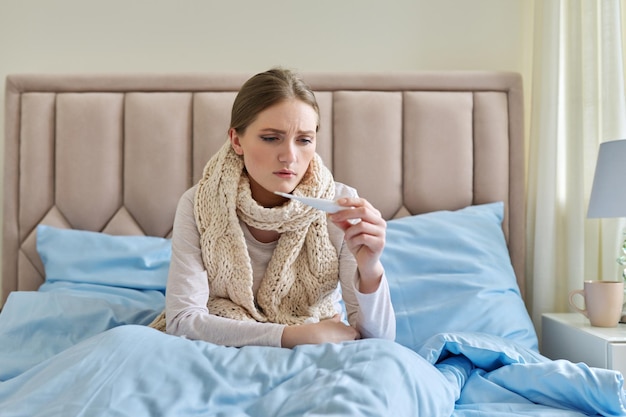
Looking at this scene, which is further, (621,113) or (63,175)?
(63,175)

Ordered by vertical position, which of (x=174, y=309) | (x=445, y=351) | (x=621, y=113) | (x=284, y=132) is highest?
(x=621, y=113)

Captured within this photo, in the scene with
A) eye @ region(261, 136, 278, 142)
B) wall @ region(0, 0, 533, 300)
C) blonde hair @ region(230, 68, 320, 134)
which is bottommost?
eye @ region(261, 136, 278, 142)

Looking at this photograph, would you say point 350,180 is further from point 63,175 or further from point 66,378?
point 66,378

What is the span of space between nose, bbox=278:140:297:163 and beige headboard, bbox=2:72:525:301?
760 millimetres

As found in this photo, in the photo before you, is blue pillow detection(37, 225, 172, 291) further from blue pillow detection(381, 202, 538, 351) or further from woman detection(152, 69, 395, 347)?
blue pillow detection(381, 202, 538, 351)

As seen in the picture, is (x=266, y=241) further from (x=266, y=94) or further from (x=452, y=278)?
(x=452, y=278)

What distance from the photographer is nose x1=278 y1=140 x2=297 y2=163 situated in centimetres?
151

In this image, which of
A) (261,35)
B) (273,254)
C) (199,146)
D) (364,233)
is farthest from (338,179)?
(364,233)

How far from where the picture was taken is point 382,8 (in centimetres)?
247

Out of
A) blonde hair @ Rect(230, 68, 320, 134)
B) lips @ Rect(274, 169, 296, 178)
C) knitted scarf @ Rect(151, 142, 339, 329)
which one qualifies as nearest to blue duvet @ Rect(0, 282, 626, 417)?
knitted scarf @ Rect(151, 142, 339, 329)

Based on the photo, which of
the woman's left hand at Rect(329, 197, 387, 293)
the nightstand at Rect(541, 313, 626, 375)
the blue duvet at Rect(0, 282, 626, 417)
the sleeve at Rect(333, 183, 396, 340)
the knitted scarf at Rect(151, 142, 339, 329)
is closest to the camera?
the blue duvet at Rect(0, 282, 626, 417)

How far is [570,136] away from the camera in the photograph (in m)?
2.21

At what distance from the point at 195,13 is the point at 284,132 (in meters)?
1.15

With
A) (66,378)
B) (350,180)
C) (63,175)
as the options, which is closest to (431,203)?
(350,180)
